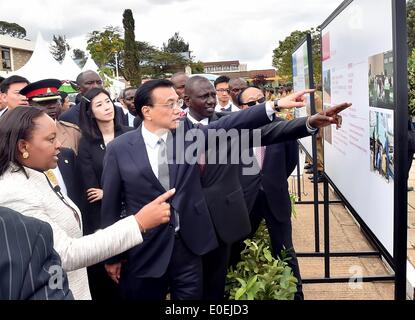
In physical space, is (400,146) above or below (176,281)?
above

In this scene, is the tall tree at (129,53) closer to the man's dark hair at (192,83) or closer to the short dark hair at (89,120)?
the short dark hair at (89,120)

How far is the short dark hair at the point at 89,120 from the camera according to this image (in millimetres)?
3246

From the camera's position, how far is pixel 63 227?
1.77 meters

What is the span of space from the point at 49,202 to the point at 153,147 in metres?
0.78

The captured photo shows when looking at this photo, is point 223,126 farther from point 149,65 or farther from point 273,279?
point 149,65

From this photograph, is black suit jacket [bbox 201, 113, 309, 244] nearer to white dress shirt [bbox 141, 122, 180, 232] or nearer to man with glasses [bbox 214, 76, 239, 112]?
white dress shirt [bbox 141, 122, 180, 232]

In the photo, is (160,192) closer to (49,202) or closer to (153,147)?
(153,147)

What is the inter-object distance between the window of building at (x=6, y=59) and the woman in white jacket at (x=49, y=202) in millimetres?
29003

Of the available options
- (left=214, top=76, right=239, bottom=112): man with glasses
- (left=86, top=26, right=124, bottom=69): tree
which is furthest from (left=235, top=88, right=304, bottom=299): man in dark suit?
(left=86, top=26, right=124, bottom=69): tree

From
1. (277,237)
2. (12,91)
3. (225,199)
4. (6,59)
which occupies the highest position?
(6,59)

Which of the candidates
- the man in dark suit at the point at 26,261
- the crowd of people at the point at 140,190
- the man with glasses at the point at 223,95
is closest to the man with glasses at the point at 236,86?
the man with glasses at the point at 223,95

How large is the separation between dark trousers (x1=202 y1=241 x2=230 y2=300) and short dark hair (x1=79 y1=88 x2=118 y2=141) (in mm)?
1195

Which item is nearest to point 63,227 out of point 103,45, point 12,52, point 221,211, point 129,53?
point 221,211

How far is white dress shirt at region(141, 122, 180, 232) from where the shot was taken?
7.64ft
